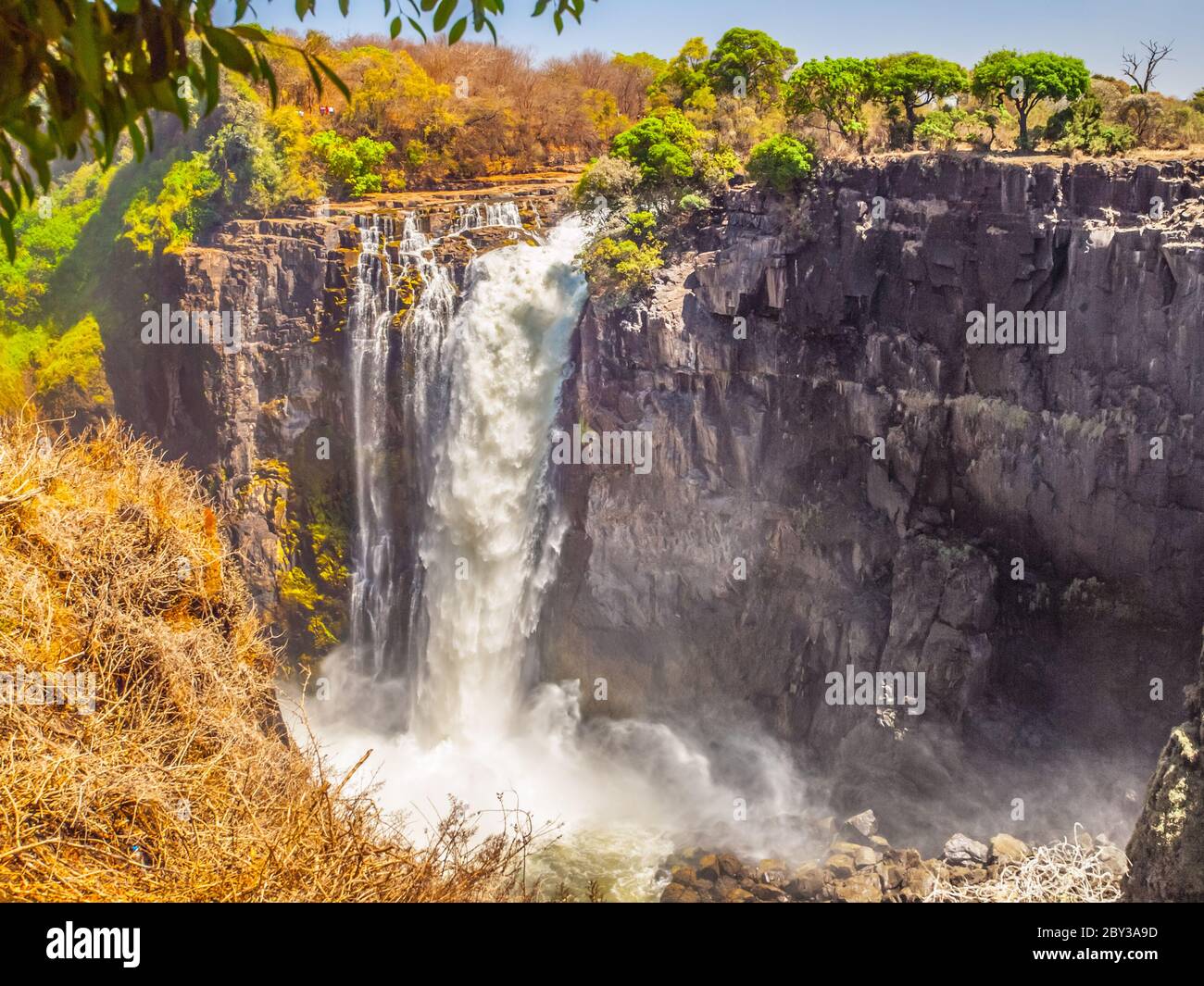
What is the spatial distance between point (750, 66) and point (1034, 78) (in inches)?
339

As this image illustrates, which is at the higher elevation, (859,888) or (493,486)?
(493,486)

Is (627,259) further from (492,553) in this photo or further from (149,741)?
(149,741)

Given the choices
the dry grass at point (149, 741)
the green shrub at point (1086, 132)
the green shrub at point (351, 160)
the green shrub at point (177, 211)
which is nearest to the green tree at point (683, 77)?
the green shrub at point (351, 160)

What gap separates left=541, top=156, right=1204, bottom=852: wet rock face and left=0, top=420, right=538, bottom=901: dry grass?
438 inches

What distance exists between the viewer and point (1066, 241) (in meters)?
17.2

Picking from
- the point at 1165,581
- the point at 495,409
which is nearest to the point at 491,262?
the point at 495,409

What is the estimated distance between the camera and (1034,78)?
19.0 m

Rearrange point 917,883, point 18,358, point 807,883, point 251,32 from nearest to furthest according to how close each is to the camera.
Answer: point 251,32 < point 917,883 < point 807,883 < point 18,358

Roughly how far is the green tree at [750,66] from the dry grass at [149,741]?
1860 centimetres

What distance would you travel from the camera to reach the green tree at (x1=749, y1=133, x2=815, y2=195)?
800 inches

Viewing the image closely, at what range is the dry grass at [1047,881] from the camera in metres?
14.3

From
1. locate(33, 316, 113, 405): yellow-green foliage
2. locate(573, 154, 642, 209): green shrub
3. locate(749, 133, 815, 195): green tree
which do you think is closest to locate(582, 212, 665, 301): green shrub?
locate(573, 154, 642, 209): green shrub

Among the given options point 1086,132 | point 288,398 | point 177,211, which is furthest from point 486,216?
point 1086,132
